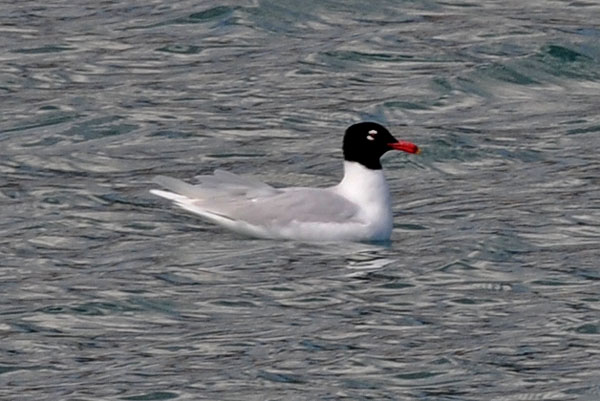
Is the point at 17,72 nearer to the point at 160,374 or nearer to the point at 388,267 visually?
the point at 388,267

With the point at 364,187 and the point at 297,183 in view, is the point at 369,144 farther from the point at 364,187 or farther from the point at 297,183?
the point at 297,183

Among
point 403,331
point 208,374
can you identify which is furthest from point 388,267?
point 208,374

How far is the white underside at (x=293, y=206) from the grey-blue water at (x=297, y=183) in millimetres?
141

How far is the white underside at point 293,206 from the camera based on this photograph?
47.2 ft

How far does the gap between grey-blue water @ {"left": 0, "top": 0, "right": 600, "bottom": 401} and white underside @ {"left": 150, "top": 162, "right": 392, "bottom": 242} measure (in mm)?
141

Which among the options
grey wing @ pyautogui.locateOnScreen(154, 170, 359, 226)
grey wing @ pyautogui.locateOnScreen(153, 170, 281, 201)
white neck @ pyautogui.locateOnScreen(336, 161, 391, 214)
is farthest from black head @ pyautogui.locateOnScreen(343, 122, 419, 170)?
grey wing @ pyautogui.locateOnScreen(153, 170, 281, 201)

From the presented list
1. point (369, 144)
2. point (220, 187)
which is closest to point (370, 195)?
point (369, 144)

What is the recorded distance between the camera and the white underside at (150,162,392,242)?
47.2 ft

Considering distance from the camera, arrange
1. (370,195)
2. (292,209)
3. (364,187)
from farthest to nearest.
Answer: (364,187)
(370,195)
(292,209)

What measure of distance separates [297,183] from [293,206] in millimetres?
1821

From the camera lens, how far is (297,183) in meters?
16.2

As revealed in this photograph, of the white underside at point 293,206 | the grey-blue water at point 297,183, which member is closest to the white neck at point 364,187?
the white underside at point 293,206

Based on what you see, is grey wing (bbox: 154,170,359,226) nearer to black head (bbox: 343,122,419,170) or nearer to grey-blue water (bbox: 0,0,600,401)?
grey-blue water (bbox: 0,0,600,401)

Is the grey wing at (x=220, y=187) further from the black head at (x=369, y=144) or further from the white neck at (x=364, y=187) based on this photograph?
the black head at (x=369, y=144)
